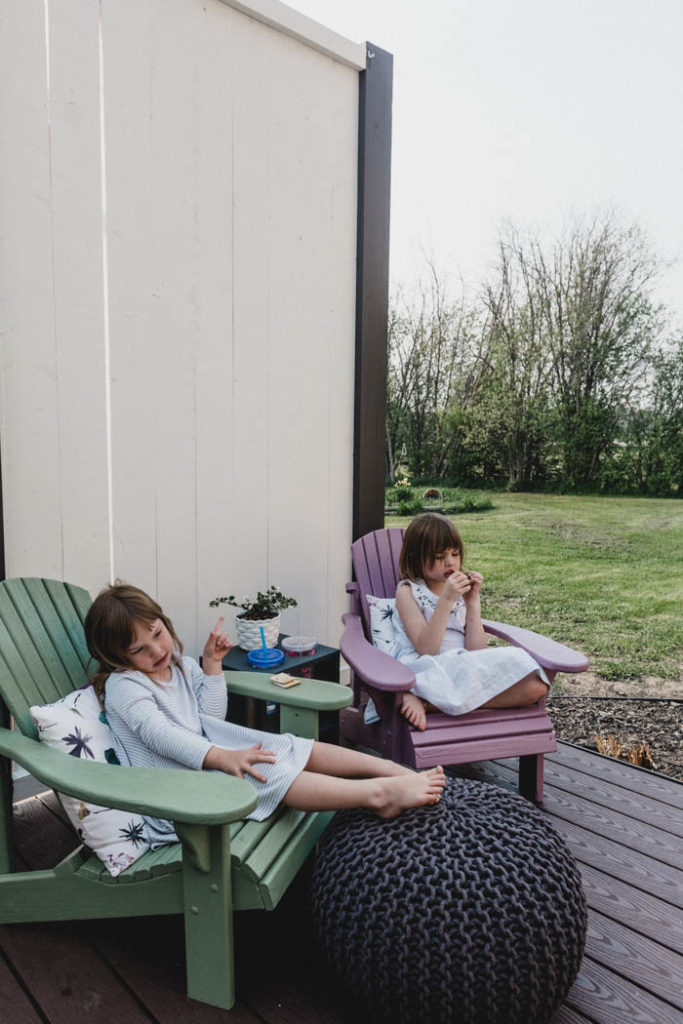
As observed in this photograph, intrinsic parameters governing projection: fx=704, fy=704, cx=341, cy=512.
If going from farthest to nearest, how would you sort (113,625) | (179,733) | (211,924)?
(113,625) → (179,733) → (211,924)

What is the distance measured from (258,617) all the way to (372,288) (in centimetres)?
149

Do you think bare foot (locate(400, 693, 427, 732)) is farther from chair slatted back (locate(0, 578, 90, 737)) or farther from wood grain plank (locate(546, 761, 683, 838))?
chair slatted back (locate(0, 578, 90, 737))

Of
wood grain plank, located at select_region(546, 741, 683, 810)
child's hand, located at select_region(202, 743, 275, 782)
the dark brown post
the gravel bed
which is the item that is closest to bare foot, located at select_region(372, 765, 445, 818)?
child's hand, located at select_region(202, 743, 275, 782)

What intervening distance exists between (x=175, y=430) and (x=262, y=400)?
0.41 metres

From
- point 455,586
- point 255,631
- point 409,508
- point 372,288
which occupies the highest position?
point 372,288

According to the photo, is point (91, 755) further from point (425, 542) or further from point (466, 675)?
point (425, 542)

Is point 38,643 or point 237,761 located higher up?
point 38,643

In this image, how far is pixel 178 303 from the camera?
2.38 m

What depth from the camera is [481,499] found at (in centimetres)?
621

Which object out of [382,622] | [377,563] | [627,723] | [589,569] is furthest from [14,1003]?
[589,569]

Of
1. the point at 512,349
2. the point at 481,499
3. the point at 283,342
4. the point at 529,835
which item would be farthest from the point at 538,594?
the point at 529,835

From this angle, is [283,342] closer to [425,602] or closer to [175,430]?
[175,430]

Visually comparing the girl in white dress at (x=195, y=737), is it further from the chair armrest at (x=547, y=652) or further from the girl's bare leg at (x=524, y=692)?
the chair armrest at (x=547, y=652)

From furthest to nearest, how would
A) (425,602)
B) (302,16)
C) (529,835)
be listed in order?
(302,16), (425,602), (529,835)
